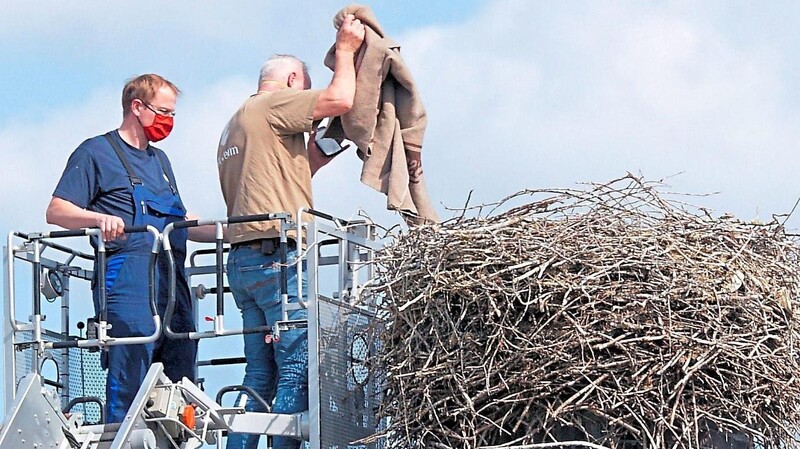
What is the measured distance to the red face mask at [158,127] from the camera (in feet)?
32.2

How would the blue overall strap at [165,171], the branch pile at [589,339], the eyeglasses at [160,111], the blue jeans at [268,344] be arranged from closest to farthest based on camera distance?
the branch pile at [589,339]
the blue jeans at [268,344]
the eyeglasses at [160,111]
the blue overall strap at [165,171]

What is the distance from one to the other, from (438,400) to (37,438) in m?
1.93

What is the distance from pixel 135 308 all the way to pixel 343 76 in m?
1.64

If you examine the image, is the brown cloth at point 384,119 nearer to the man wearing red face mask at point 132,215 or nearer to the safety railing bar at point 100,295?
the man wearing red face mask at point 132,215

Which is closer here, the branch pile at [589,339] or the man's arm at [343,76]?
the branch pile at [589,339]

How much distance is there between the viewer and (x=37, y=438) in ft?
28.0

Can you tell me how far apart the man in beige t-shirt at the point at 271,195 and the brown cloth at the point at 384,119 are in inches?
4.0

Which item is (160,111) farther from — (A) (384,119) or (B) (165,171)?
(A) (384,119)

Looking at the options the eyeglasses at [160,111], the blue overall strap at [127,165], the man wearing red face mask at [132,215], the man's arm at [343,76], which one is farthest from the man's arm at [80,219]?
the man's arm at [343,76]

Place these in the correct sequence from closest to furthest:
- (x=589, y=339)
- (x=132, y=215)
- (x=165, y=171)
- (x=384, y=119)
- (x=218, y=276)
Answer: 1. (x=589, y=339)
2. (x=218, y=276)
3. (x=132, y=215)
4. (x=384, y=119)
5. (x=165, y=171)

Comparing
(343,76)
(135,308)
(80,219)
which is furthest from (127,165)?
(343,76)

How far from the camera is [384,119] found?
32.0ft

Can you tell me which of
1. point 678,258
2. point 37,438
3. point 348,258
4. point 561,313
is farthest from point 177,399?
point 678,258

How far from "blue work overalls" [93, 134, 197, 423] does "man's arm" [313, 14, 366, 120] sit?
1.09 metres
